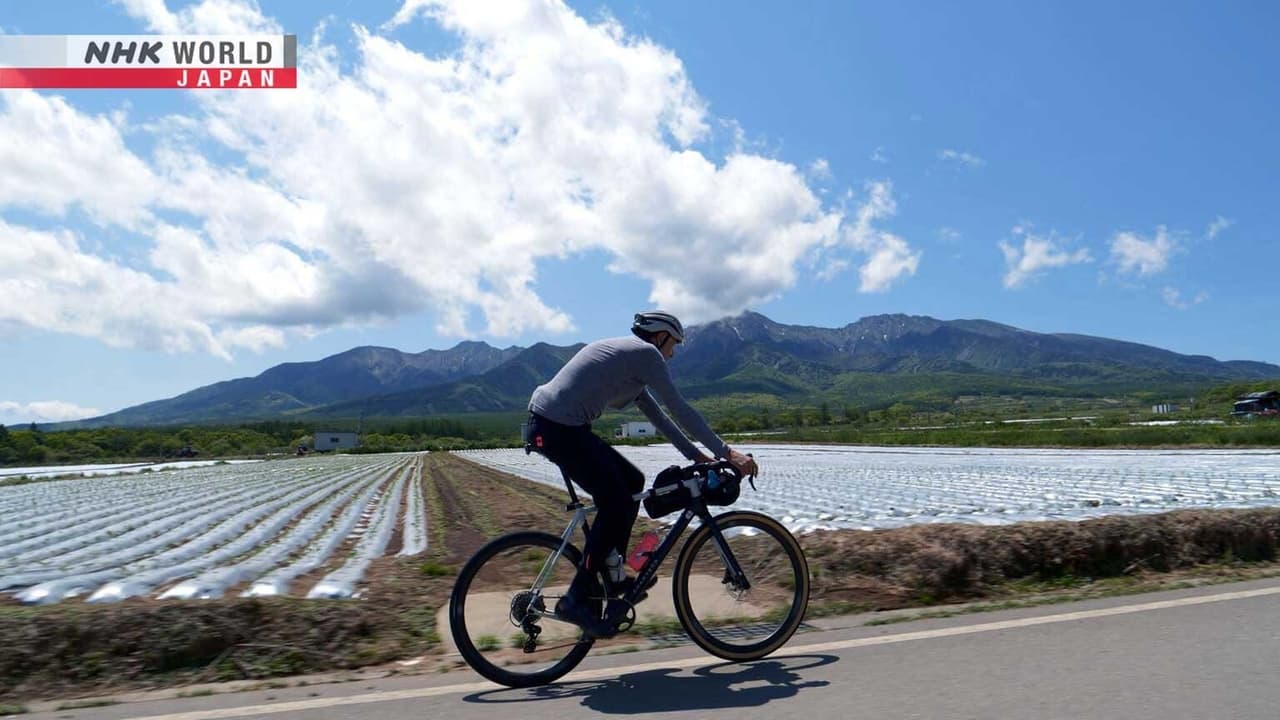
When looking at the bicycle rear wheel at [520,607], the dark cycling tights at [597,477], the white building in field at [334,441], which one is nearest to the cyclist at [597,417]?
the dark cycling tights at [597,477]

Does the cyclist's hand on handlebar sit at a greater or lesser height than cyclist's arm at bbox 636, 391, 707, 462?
lesser

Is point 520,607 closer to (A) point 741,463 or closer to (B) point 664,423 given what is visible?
(B) point 664,423

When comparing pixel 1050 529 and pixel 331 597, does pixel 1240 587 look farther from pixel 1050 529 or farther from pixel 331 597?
pixel 331 597

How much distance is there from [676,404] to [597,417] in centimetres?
44

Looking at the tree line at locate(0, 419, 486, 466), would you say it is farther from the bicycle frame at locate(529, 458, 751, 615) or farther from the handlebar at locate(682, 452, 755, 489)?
the handlebar at locate(682, 452, 755, 489)

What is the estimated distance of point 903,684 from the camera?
11.8 feet

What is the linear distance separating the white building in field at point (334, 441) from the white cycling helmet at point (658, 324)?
11668 centimetres

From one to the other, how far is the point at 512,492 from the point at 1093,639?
54.8 feet

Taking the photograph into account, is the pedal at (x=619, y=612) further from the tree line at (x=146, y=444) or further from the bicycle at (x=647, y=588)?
the tree line at (x=146, y=444)

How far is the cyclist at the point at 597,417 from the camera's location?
13.0 feet

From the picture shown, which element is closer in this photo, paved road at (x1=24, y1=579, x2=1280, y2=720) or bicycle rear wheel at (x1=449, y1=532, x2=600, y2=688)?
paved road at (x1=24, y1=579, x2=1280, y2=720)

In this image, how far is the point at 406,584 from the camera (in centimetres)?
593

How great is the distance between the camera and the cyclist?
3967mm

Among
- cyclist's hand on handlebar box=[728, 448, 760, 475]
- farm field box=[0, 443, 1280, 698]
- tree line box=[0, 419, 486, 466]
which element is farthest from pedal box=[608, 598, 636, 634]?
tree line box=[0, 419, 486, 466]
